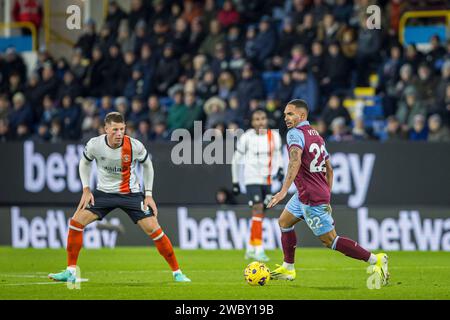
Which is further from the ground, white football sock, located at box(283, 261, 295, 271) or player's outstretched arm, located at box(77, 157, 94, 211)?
player's outstretched arm, located at box(77, 157, 94, 211)

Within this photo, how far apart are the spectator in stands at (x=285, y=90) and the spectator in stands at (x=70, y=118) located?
15.0 feet

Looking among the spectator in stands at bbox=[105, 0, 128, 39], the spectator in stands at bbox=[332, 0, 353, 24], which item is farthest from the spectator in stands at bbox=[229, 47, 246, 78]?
the spectator in stands at bbox=[105, 0, 128, 39]

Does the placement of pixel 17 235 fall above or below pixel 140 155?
below

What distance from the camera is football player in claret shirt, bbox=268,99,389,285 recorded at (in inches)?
493


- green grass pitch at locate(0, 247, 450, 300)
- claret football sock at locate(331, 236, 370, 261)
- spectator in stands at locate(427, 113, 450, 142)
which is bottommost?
green grass pitch at locate(0, 247, 450, 300)

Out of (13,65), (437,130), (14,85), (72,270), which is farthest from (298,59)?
(72,270)

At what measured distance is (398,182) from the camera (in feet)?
66.1

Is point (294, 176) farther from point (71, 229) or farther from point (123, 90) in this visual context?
point (123, 90)

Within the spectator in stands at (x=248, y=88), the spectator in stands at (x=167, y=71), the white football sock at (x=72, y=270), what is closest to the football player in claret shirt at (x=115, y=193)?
the white football sock at (x=72, y=270)

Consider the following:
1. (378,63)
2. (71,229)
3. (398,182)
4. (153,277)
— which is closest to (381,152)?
(398,182)

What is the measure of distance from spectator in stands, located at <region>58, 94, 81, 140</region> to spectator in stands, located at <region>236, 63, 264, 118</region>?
148 inches

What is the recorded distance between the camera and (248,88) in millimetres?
22453

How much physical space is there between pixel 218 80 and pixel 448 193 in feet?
19.4

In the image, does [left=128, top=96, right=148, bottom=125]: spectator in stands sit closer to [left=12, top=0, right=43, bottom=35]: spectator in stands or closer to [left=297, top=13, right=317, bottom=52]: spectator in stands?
[left=297, top=13, right=317, bottom=52]: spectator in stands
